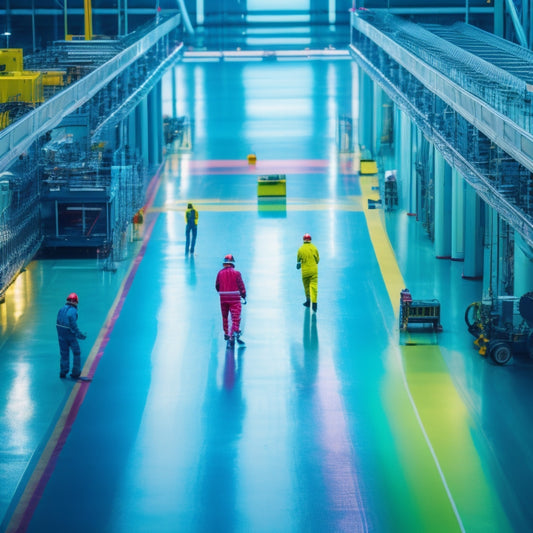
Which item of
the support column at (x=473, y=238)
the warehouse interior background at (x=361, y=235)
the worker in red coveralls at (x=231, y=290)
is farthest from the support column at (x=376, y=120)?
the worker in red coveralls at (x=231, y=290)

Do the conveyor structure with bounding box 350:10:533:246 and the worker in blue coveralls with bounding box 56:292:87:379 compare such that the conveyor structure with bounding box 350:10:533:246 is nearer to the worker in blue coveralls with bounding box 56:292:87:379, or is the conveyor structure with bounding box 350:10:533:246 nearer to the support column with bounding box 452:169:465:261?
the support column with bounding box 452:169:465:261

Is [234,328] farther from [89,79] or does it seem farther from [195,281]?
[89,79]

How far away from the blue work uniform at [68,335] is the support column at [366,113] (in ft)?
91.8

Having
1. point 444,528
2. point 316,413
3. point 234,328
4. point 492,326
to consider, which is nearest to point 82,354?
point 234,328

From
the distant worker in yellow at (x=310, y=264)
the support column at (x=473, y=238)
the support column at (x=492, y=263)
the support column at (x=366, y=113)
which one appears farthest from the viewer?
Answer: the support column at (x=366, y=113)

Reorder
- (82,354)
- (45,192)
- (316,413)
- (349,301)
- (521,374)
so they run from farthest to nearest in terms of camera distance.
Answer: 1. (45,192)
2. (349,301)
3. (82,354)
4. (521,374)
5. (316,413)

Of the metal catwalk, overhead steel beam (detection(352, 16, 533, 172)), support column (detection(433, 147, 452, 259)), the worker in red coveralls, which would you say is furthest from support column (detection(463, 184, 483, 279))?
the worker in red coveralls

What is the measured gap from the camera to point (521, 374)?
61.0 ft

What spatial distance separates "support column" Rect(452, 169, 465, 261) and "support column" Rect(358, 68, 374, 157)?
1875 cm

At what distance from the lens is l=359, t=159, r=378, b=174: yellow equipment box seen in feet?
129

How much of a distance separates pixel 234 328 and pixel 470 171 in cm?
491

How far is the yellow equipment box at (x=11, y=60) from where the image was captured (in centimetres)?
3222

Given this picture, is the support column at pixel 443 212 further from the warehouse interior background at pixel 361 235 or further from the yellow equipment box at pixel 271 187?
the yellow equipment box at pixel 271 187

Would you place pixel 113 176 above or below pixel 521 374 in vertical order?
above
